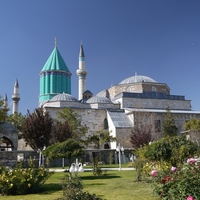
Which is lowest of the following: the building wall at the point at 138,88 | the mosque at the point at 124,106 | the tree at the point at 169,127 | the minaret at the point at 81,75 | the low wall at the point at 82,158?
the low wall at the point at 82,158

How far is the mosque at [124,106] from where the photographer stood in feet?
86.0

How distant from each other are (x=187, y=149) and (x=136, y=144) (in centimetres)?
1147

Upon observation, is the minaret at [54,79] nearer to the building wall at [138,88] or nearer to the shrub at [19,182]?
the building wall at [138,88]

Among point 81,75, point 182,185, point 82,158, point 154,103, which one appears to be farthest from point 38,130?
point 81,75

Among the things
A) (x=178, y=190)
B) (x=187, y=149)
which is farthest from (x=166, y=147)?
(x=178, y=190)

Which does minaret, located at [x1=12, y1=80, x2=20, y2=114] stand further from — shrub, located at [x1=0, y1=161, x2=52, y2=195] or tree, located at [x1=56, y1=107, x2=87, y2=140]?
shrub, located at [x1=0, y1=161, x2=52, y2=195]

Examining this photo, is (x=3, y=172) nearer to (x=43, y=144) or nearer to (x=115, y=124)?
(x=43, y=144)

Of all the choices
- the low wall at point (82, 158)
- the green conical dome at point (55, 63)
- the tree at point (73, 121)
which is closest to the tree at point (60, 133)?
the low wall at point (82, 158)

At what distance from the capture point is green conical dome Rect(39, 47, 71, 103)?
130ft

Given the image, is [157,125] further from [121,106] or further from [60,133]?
[60,133]

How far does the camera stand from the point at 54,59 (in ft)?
136

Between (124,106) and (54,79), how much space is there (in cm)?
1391

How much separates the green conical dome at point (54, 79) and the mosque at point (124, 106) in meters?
5.00

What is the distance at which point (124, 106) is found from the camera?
2983 centimetres
